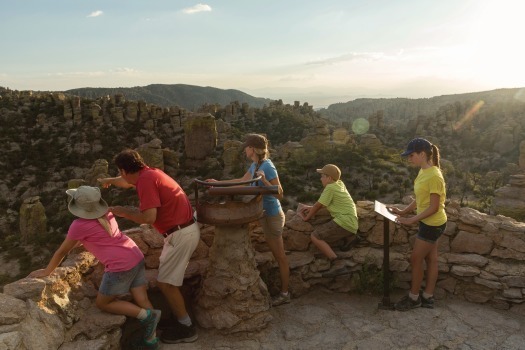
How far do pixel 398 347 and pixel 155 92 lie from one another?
505ft

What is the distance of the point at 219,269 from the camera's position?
4.26 m

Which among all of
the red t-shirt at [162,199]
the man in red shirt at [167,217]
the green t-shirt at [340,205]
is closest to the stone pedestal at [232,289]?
the man in red shirt at [167,217]

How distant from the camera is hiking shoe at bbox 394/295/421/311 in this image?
181 inches

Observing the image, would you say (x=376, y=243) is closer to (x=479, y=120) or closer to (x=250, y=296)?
(x=250, y=296)

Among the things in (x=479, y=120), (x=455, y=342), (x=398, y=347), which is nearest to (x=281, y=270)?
(x=398, y=347)

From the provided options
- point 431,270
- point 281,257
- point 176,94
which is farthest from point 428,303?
point 176,94

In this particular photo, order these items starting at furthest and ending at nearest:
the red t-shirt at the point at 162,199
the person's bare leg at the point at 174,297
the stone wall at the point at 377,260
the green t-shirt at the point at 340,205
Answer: the green t-shirt at the point at 340,205 < the stone wall at the point at 377,260 < the person's bare leg at the point at 174,297 < the red t-shirt at the point at 162,199

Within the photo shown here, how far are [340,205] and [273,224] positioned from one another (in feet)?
3.47

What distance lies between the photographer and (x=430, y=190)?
13.9ft

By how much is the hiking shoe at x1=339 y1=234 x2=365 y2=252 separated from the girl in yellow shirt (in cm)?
101

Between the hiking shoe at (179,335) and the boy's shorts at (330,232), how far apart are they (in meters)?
2.03

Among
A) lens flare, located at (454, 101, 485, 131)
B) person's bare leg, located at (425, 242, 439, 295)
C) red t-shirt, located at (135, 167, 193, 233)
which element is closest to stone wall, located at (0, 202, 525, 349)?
person's bare leg, located at (425, 242, 439, 295)

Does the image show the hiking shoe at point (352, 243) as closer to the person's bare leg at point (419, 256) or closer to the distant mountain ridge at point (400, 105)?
the person's bare leg at point (419, 256)

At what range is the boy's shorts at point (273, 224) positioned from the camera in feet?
14.7
